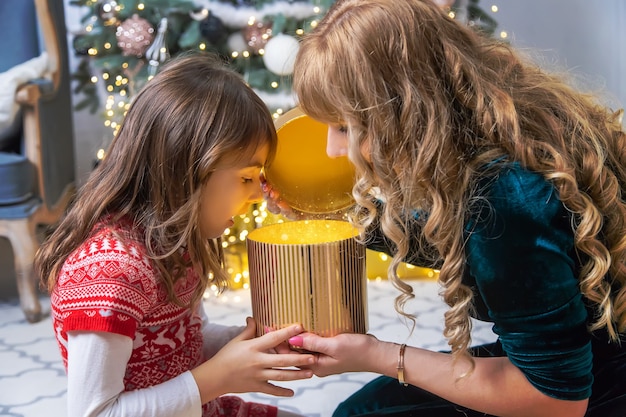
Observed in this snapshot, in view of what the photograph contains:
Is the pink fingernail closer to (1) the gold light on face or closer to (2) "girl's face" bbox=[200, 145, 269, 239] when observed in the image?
(1) the gold light on face

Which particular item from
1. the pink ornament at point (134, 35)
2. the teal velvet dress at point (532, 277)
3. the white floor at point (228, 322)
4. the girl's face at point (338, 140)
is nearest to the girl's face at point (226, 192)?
the girl's face at point (338, 140)

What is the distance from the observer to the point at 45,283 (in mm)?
1055

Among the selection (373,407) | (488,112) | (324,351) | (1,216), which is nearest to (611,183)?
(488,112)

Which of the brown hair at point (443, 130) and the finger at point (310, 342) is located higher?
the brown hair at point (443, 130)

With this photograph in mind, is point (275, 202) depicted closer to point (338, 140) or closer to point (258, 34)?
point (338, 140)

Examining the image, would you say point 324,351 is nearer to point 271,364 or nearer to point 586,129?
point 271,364

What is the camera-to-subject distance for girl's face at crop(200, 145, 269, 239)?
39.3 inches

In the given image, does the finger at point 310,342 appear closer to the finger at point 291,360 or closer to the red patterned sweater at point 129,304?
the finger at point 291,360

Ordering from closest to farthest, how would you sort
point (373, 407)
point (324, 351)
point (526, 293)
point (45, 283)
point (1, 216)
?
point (526, 293) → point (324, 351) → point (45, 283) → point (373, 407) → point (1, 216)

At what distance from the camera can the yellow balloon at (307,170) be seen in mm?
1104

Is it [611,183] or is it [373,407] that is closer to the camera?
[611,183]

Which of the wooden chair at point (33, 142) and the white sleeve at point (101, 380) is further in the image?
the wooden chair at point (33, 142)

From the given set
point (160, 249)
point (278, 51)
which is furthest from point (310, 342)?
point (278, 51)

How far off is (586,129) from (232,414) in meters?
0.73
